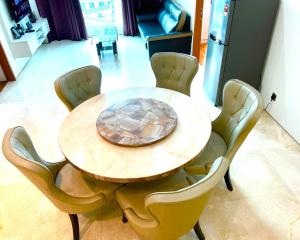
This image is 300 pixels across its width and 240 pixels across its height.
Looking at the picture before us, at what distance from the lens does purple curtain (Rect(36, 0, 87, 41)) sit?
522 centimetres

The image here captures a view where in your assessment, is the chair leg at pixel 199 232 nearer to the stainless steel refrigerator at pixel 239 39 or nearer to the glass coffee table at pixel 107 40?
the stainless steel refrigerator at pixel 239 39

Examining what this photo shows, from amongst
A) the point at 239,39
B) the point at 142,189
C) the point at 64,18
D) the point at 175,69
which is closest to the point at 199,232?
the point at 142,189

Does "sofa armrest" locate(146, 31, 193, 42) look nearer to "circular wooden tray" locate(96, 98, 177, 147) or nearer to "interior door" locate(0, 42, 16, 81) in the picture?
"circular wooden tray" locate(96, 98, 177, 147)

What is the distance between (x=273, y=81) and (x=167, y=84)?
1.36m

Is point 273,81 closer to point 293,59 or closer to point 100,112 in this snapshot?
point 293,59

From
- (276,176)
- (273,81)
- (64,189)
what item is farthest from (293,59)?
(64,189)

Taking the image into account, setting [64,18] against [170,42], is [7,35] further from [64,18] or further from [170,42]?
[170,42]

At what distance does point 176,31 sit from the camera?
4.07m

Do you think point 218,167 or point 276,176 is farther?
point 276,176

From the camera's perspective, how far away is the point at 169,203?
996 millimetres

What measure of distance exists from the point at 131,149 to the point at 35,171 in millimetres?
564

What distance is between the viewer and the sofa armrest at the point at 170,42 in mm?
3961

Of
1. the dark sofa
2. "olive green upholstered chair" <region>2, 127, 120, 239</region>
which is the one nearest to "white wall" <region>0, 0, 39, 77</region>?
the dark sofa

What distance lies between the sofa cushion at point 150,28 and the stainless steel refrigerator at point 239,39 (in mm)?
1716
